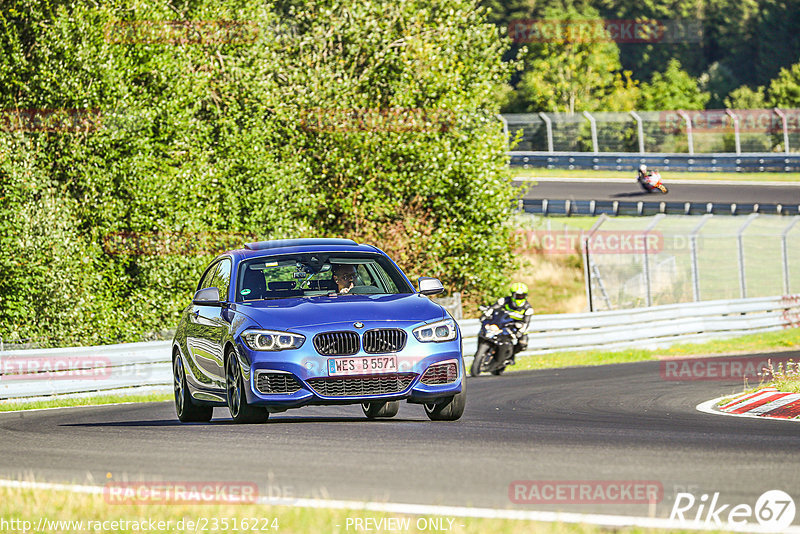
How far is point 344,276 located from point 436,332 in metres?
1.42

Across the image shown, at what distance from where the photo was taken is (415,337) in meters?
10.5

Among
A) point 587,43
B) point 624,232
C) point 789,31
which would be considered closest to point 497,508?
point 624,232

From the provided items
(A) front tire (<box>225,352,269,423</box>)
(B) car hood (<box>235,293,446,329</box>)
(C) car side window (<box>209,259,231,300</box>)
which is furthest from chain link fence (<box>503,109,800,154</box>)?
(A) front tire (<box>225,352,269,423</box>)

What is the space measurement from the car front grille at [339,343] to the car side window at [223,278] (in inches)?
68.8

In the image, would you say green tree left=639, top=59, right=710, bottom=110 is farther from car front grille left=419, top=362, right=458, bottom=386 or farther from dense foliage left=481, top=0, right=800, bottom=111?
car front grille left=419, top=362, right=458, bottom=386

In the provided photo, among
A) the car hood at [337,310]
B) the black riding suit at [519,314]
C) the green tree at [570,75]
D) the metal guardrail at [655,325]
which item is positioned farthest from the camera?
the green tree at [570,75]

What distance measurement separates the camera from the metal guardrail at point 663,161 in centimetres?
5525

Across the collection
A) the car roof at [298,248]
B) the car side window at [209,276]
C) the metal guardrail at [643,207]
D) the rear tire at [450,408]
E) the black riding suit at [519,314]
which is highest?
the car roof at [298,248]

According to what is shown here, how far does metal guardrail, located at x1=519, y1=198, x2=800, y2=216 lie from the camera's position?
150 ft

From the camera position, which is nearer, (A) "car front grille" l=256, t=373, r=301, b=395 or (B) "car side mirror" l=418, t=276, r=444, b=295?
(A) "car front grille" l=256, t=373, r=301, b=395

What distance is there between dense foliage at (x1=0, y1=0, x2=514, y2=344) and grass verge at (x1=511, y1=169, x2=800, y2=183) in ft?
70.5

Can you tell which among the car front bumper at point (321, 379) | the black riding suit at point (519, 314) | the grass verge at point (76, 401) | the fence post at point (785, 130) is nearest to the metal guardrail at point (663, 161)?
the fence post at point (785, 130)

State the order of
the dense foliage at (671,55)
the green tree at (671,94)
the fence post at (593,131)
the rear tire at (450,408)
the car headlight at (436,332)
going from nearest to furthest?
the car headlight at (436,332) < the rear tire at (450,408) < the fence post at (593,131) < the dense foliage at (671,55) < the green tree at (671,94)

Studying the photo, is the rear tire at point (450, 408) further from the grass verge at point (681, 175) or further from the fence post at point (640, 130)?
the fence post at point (640, 130)
